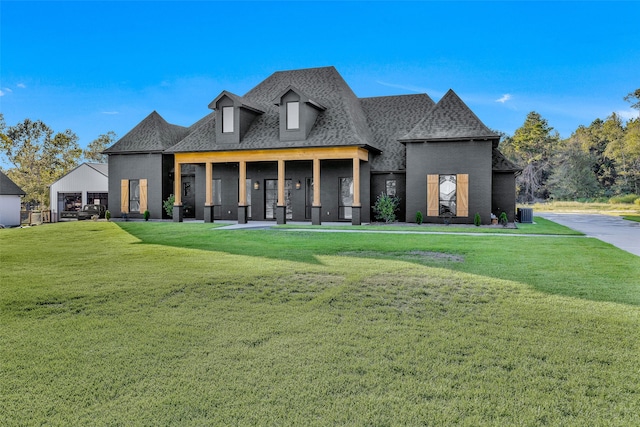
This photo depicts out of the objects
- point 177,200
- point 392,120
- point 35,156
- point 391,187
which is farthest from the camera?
point 35,156

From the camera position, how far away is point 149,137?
91.4 feet

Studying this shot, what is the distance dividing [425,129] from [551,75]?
26044mm

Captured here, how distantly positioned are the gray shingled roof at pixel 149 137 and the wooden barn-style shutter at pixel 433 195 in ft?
51.7

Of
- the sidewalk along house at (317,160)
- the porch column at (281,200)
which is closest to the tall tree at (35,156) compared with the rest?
the sidewalk along house at (317,160)

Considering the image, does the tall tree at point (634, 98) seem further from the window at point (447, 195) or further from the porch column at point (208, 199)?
the porch column at point (208, 199)

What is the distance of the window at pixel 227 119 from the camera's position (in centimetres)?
2370

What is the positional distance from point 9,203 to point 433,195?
2900 cm

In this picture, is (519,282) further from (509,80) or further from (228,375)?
(509,80)


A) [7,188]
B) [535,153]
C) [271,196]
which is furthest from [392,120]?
[535,153]

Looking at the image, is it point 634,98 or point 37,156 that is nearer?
point 634,98

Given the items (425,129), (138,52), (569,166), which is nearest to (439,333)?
(425,129)

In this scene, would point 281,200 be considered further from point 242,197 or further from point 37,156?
point 37,156

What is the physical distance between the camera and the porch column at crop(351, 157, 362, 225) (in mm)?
21016

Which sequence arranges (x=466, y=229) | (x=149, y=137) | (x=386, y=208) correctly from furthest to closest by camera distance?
(x=149, y=137) → (x=386, y=208) → (x=466, y=229)
